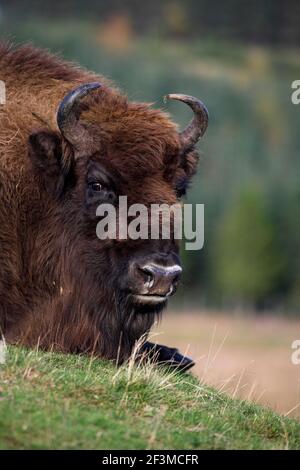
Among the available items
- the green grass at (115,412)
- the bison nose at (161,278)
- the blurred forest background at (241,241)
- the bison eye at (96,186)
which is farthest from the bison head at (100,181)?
the green grass at (115,412)

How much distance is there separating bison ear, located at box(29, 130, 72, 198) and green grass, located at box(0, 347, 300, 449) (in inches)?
80.1

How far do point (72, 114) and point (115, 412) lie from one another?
3.80 m

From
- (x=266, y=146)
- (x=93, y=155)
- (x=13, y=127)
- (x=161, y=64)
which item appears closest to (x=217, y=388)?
(x=93, y=155)

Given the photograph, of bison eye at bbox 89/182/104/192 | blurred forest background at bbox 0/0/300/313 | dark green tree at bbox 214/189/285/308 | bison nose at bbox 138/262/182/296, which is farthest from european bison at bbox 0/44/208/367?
dark green tree at bbox 214/189/285/308

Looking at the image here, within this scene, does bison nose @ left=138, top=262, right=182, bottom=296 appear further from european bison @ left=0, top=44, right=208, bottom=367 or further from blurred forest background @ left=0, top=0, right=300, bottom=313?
blurred forest background @ left=0, top=0, right=300, bottom=313

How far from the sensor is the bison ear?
1074 cm

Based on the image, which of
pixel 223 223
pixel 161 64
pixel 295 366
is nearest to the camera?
pixel 295 366

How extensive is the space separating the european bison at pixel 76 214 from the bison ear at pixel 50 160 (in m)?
0.01

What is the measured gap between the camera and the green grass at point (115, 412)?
24.0 ft

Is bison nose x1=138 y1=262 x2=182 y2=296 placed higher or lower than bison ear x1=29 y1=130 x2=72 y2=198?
lower

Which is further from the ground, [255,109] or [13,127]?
[255,109]
